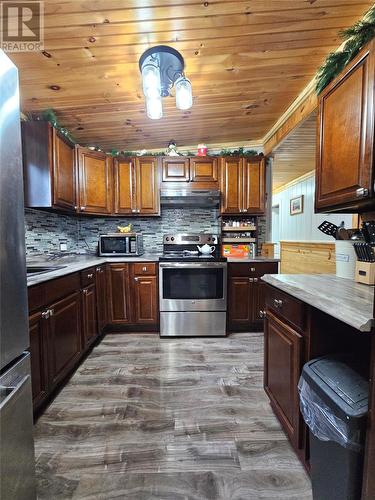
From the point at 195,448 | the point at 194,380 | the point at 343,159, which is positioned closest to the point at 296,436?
the point at 195,448

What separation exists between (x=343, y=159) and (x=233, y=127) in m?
1.94

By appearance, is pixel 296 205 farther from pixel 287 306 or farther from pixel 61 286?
pixel 61 286

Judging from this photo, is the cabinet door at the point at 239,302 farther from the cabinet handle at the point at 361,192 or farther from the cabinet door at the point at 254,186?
the cabinet handle at the point at 361,192

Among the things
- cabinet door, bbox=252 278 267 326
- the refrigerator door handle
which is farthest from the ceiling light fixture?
cabinet door, bbox=252 278 267 326

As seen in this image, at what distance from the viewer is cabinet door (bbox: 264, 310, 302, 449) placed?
1134 mm

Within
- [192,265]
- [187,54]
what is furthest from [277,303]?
[187,54]

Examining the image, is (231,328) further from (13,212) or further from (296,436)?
(13,212)

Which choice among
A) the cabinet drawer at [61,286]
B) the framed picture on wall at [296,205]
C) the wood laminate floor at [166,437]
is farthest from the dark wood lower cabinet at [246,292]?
the framed picture on wall at [296,205]

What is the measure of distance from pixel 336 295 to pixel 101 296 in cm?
225

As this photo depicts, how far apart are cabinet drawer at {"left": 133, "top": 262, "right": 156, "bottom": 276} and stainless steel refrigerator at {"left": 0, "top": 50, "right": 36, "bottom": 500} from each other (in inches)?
75.2

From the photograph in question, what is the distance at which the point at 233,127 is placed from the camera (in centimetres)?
291

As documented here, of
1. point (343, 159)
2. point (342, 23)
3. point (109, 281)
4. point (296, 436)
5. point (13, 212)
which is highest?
point (342, 23)

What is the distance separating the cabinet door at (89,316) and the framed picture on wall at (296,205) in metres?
5.01

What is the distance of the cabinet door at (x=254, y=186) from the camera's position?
297 cm
